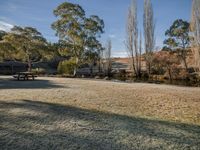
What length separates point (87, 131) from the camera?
10.7 feet

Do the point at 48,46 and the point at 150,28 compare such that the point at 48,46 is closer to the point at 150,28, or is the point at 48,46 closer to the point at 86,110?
the point at 150,28

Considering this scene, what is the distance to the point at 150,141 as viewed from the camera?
290cm

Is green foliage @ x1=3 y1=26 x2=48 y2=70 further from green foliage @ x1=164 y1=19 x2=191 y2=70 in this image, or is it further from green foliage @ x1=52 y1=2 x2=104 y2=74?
green foliage @ x1=164 y1=19 x2=191 y2=70

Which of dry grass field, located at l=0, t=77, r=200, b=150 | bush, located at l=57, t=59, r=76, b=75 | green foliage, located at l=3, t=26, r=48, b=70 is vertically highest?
green foliage, located at l=3, t=26, r=48, b=70

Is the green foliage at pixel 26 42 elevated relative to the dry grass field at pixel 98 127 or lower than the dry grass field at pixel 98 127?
elevated

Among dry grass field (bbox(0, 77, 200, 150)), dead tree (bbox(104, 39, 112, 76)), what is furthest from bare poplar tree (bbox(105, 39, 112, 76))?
dry grass field (bbox(0, 77, 200, 150))

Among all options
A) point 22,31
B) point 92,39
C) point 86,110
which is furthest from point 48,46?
point 86,110

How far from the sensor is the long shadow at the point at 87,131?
273 cm

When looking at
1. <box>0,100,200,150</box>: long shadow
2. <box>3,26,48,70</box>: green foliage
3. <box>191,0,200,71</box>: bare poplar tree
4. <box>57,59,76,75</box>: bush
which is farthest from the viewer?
<box>57,59,76,75</box>: bush

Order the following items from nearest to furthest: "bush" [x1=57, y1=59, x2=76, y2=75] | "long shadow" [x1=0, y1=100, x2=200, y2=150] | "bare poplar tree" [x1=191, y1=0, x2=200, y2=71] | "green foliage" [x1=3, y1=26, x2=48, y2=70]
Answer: "long shadow" [x1=0, y1=100, x2=200, y2=150] → "bare poplar tree" [x1=191, y1=0, x2=200, y2=71] → "green foliage" [x1=3, y1=26, x2=48, y2=70] → "bush" [x1=57, y1=59, x2=76, y2=75]

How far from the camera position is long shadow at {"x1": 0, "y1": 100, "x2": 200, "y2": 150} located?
273 cm

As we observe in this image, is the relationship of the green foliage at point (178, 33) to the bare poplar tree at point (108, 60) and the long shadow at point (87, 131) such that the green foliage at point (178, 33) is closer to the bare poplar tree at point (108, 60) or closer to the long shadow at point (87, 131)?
the bare poplar tree at point (108, 60)

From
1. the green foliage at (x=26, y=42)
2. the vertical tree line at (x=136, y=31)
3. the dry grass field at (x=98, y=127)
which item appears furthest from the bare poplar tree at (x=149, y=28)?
the dry grass field at (x=98, y=127)

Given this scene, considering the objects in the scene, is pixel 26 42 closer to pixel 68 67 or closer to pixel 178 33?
pixel 68 67
